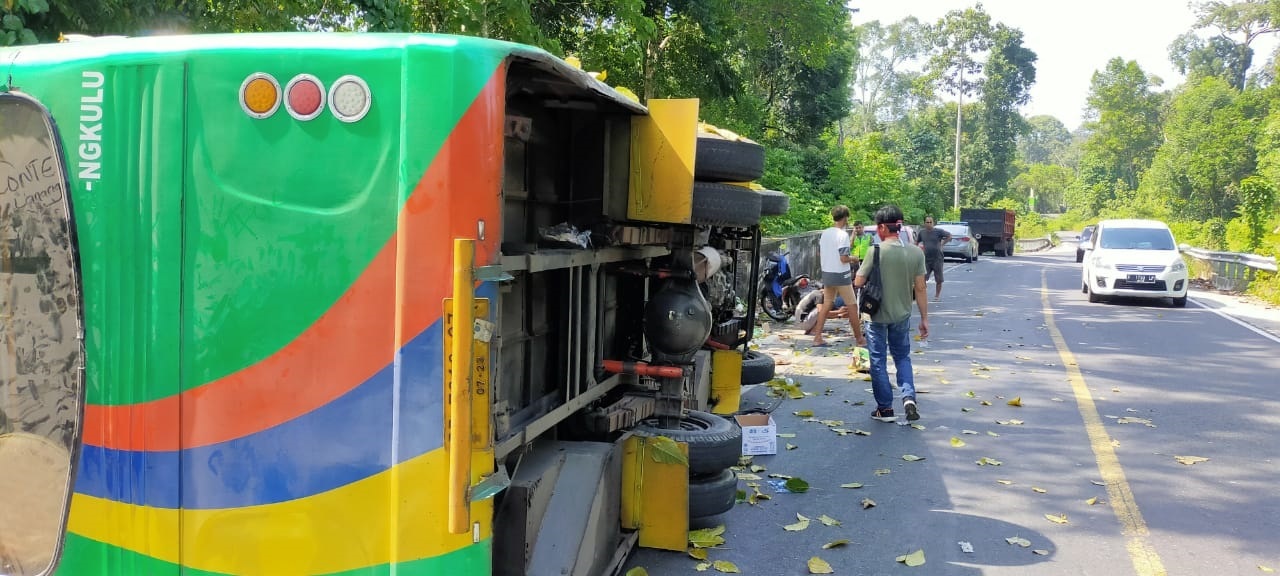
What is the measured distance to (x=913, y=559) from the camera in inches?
185

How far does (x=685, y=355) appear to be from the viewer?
505 cm

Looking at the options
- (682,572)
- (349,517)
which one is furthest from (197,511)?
(682,572)

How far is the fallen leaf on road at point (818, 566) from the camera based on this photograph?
14.9 ft

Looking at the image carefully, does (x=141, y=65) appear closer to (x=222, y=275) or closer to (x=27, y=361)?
(x=222, y=275)

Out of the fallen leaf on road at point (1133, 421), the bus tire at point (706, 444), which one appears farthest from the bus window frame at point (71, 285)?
the fallen leaf on road at point (1133, 421)

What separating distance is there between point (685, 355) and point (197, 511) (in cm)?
295

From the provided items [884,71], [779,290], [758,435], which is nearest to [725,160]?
[758,435]

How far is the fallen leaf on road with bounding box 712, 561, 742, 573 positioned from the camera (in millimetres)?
4520

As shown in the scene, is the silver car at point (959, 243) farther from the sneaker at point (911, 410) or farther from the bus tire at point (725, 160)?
the bus tire at point (725, 160)

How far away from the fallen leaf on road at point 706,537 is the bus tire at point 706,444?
0.36m

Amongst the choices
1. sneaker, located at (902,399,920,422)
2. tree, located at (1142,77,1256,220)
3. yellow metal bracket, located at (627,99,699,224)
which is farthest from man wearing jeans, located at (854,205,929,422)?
tree, located at (1142,77,1256,220)

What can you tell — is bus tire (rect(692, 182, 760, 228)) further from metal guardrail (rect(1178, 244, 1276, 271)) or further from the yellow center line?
metal guardrail (rect(1178, 244, 1276, 271))

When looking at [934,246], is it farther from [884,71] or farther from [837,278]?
[884,71]

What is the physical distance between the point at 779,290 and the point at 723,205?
9.61 m
